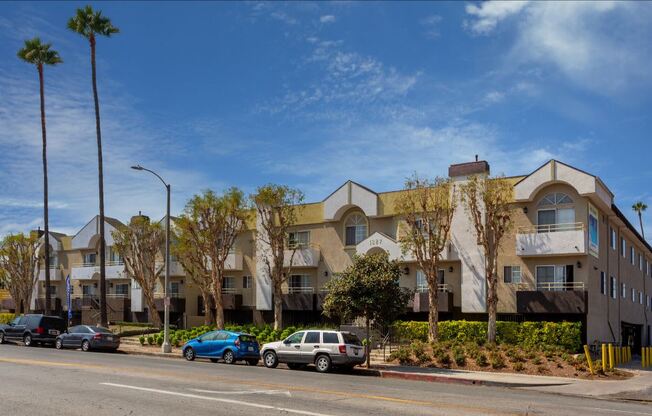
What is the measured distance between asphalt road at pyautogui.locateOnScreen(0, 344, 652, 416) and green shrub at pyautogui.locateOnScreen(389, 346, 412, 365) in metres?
7.39

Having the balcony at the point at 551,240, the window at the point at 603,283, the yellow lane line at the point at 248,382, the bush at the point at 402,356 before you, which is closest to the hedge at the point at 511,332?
the balcony at the point at 551,240

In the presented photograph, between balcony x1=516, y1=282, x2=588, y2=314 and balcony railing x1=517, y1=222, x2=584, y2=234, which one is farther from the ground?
balcony railing x1=517, y1=222, x2=584, y2=234

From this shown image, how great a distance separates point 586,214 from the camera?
34312 millimetres

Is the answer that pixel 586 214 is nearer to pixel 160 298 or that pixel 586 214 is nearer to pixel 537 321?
pixel 537 321

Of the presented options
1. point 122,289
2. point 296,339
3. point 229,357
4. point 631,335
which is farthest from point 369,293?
point 122,289

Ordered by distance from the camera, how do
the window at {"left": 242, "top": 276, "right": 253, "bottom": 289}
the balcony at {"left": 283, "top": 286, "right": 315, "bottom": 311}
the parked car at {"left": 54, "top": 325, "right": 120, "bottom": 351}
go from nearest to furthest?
1. the parked car at {"left": 54, "top": 325, "right": 120, "bottom": 351}
2. the balcony at {"left": 283, "top": 286, "right": 315, "bottom": 311}
3. the window at {"left": 242, "top": 276, "right": 253, "bottom": 289}

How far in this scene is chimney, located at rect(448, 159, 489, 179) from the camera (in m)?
37.0

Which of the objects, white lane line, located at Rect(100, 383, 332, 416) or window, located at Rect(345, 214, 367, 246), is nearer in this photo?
white lane line, located at Rect(100, 383, 332, 416)

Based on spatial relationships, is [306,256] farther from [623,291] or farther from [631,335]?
[631,335]

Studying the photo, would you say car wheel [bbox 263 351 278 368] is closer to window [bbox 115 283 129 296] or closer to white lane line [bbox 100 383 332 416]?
white lane line [bbox 100 383 332 416]

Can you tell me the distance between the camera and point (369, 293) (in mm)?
26844

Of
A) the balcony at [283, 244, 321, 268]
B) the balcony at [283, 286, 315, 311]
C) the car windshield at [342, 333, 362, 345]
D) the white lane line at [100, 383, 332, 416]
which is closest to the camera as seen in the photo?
the white lane line at [100, 383, 332, 416]

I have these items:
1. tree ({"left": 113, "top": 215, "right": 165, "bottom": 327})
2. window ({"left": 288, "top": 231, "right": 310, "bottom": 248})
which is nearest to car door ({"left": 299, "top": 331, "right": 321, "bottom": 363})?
window ({"left": 288, "top": 231, "right": 310, "bottom": 248})

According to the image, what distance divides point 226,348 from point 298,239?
58.9 feet
